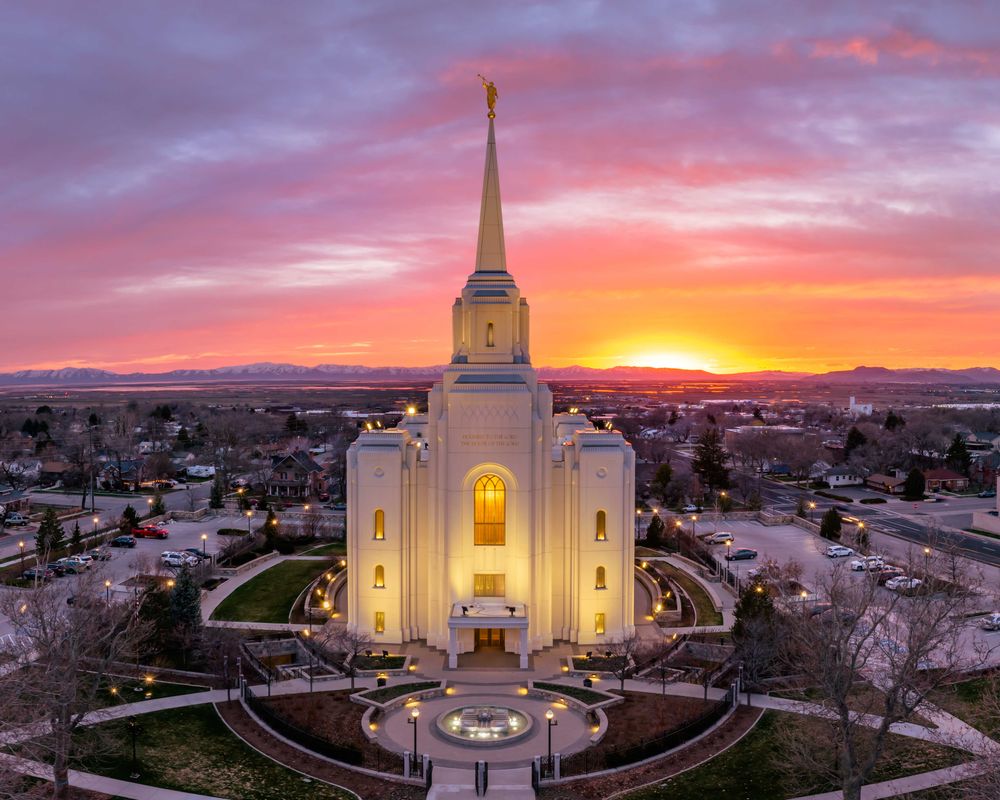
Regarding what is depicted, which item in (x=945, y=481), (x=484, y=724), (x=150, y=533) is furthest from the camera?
(x=945, y=481)

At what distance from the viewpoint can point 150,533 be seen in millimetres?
60312

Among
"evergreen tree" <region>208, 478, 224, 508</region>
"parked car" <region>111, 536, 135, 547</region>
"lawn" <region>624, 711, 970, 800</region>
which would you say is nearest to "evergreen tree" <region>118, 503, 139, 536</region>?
"parked car" <region>111, 536, 135, 547</region>

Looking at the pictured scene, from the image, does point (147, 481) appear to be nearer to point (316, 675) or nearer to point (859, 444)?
point (316, 675)

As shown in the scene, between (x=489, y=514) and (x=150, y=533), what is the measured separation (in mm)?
35572

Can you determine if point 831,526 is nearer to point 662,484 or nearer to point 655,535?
point 655,535

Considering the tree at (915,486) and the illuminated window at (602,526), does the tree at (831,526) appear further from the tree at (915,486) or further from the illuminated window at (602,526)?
the illuminated window at (602,526)

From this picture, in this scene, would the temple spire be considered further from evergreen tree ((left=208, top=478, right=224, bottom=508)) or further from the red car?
evergreen tree ((left=208, top=478, right=224, bottom=508))

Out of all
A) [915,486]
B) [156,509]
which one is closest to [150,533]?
[156,509]

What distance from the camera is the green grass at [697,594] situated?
134 feet

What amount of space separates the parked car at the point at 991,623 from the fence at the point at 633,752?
63.8 feet

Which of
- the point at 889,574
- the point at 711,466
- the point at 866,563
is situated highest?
the point at 711,466

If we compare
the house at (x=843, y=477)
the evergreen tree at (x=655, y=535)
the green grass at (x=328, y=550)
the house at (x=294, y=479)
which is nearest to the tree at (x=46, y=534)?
the green grass at (x=328, y=550)

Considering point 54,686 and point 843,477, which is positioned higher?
point 54,686

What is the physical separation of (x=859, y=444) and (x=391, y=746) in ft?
295
